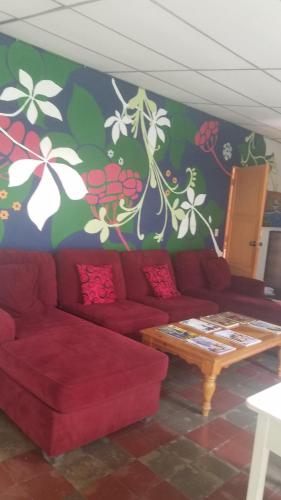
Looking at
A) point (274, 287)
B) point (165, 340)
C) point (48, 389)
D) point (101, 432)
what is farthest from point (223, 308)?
point (48, 389)

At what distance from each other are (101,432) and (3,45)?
2820 mm

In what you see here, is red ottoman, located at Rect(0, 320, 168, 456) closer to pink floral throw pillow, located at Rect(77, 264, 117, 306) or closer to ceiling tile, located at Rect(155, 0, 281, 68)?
pink floral throw pillow, located at Rect(77, 264, 117, 306)

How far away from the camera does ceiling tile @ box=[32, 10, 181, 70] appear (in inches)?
98.9

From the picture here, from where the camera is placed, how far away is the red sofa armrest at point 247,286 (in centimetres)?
444

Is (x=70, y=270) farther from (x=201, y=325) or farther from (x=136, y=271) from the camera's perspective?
(x=201, y=325)

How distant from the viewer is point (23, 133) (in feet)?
10.4

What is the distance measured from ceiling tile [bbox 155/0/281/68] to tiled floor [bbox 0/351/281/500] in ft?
8.01

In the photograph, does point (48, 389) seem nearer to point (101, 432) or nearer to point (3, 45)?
point (101, 432)

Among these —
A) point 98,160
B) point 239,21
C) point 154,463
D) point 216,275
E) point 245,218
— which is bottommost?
point 154,463

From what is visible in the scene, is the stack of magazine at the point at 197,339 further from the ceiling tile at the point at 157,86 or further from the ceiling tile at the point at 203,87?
the ceiling tile at the point at 157,86

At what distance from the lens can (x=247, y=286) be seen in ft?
14.9

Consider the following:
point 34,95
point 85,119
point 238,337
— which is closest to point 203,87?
point 85,119

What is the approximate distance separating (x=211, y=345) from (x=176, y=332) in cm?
32

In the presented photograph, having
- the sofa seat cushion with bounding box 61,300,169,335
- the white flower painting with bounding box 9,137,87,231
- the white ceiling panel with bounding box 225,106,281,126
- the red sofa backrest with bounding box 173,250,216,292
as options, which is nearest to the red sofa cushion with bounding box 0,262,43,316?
the sofa seat cushion with bounding box 61,300,169,335
